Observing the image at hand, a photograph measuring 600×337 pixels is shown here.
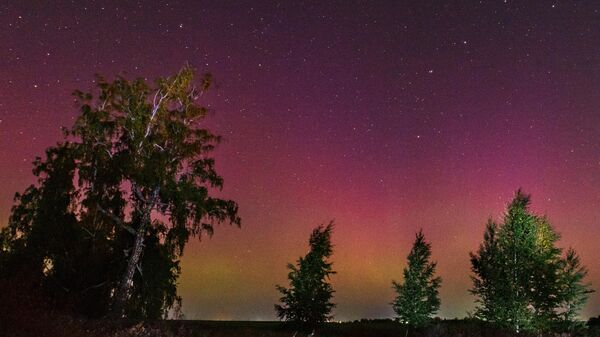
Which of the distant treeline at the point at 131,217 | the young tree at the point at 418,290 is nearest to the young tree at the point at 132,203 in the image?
the distant treeline at the point at 131,217

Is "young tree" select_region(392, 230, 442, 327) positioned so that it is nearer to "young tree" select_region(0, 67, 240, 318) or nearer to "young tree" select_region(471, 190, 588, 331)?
"young tree" select_region(471, 190, 588, 331)

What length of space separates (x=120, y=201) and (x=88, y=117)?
208 inches

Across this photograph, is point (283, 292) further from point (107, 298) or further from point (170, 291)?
point (107, 298)

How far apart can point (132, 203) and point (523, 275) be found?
90.8ft

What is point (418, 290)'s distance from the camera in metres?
38.2

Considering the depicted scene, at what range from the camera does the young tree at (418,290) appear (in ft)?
123

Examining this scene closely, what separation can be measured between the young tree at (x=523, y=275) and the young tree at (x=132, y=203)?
1990 centimetres

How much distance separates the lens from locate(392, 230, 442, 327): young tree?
3747 cm

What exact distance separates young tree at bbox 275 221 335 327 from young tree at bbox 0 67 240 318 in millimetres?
5285

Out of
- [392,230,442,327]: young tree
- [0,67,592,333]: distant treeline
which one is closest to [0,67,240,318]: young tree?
[0,67,592,333]: distant treeline

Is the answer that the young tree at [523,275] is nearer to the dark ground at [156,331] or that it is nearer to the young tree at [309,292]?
the dark ground at [156,331]

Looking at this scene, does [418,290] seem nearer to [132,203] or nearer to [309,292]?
[309,292]

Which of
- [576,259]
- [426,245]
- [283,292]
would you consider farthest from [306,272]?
[576,259]

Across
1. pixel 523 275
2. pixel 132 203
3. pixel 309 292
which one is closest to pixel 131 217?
pixel 132 203
